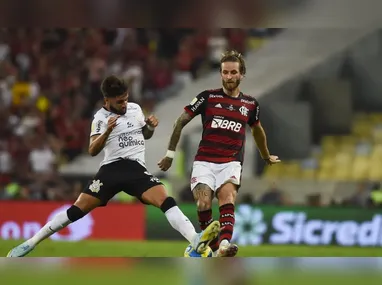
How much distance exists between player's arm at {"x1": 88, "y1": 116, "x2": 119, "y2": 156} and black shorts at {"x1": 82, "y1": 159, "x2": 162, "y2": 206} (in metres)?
0.29

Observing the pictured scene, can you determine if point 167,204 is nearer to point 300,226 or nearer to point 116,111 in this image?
point 116,111

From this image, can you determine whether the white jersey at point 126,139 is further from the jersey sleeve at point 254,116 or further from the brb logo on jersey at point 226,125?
the jersey sleeve at point 254,116

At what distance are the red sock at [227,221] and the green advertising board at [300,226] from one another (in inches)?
259

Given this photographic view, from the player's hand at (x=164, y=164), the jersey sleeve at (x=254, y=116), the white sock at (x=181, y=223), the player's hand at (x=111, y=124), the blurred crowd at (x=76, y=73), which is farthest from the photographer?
the blurred crowd at (x=76, y=73)

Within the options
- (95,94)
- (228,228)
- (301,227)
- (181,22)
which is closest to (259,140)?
(228,228)

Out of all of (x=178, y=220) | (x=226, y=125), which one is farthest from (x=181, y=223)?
(x=226, y=125)

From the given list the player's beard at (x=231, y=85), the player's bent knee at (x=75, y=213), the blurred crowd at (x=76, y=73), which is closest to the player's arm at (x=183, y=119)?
the player's beard at (x=231, y=85)

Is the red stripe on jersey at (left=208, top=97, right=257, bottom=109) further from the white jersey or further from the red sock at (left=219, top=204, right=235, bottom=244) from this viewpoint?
the red sock at (left=219, top=204, right=235, bottom=244)

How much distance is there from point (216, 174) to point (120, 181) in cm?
84

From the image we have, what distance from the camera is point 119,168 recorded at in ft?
24.4

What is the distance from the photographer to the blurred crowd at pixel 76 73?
17406 millimetres

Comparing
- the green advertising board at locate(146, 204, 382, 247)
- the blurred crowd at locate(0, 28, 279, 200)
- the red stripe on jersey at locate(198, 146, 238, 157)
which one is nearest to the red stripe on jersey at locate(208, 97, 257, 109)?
the red stripe on jersey at locate(198, 146, 238, 157)

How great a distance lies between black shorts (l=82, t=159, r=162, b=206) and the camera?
7.38 meters

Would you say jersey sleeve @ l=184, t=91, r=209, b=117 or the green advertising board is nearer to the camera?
jersey sleeve @ l=184, t=91, r=209, b=117
